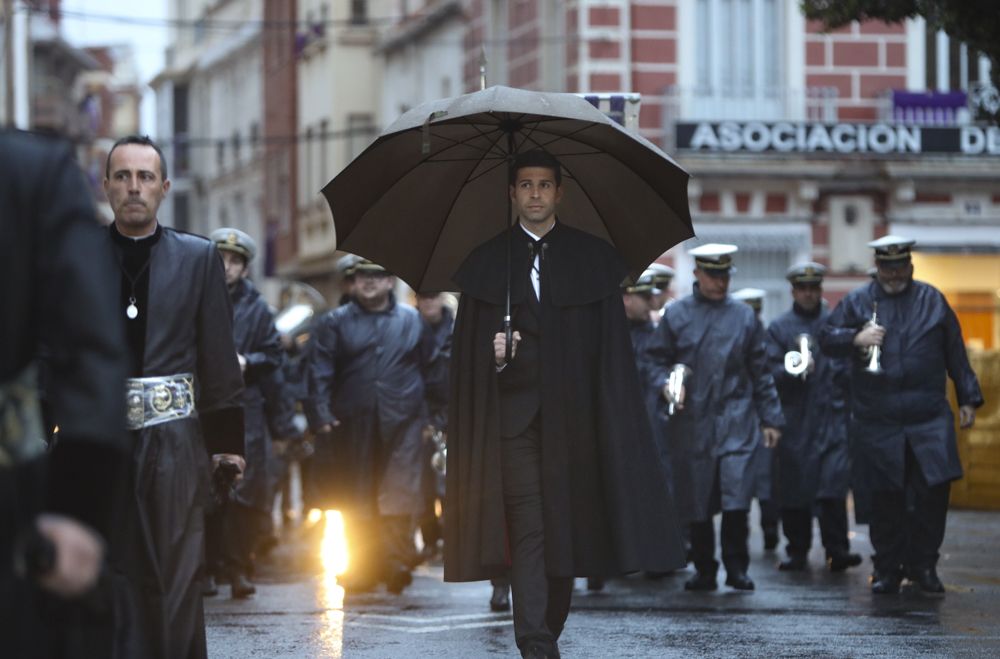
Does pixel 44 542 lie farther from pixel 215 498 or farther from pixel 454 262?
pixel 454 262

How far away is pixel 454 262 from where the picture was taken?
9320mm

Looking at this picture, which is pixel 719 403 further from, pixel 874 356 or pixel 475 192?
pixel 475 192

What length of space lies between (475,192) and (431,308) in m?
5.59

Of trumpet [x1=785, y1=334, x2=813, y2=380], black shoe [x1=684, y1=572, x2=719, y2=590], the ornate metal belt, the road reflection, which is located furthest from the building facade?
the ornate metal belt

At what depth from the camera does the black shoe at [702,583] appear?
1258 cm

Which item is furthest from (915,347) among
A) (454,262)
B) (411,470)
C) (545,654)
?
(545,654)

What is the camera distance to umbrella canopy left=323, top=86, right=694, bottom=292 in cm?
891

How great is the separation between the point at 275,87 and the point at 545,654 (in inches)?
1865

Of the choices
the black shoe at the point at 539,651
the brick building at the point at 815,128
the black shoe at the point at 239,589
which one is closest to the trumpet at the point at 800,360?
the black shoe at the point at 239,589

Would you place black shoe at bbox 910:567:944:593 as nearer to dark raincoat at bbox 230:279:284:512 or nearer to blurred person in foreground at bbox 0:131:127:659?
dark raincoat at bbox 230:279:284:512

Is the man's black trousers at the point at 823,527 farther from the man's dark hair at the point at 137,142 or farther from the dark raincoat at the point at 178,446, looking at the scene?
the man's dark hair at the point at 137,142

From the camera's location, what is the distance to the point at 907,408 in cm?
1227

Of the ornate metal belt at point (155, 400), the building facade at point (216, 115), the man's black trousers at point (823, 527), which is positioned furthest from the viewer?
the building facade at point (216, 115)

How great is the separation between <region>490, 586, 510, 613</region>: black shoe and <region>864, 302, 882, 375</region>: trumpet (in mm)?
2511
